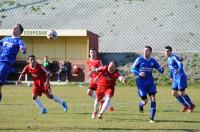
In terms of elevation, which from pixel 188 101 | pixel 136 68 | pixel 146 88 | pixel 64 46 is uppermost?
pixel 64 46

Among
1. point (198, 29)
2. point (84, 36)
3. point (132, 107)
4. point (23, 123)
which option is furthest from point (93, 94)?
point (198, 29)

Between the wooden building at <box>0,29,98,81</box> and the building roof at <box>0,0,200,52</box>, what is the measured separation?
3.18 meters

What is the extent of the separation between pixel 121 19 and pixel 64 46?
346 inches

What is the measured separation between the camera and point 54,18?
165 ft

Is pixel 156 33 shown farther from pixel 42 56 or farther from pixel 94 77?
pixel 94 77

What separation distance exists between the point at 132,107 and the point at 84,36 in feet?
72.2

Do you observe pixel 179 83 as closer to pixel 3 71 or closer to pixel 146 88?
pixel 146 88

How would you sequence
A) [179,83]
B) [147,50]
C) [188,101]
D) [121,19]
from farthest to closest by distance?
[121,19] → [179,83] → [188,101] → [147,50]

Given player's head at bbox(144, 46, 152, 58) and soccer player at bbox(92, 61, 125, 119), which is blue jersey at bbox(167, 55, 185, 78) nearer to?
player's head at bbox(144, 46, 152, 58)

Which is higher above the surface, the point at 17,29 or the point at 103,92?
the point at 17,29

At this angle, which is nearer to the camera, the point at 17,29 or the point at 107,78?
the point at 17,29

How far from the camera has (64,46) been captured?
4266 centimetres

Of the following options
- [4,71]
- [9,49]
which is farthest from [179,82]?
[4,71]

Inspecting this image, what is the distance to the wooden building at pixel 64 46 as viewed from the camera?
41312 mm
